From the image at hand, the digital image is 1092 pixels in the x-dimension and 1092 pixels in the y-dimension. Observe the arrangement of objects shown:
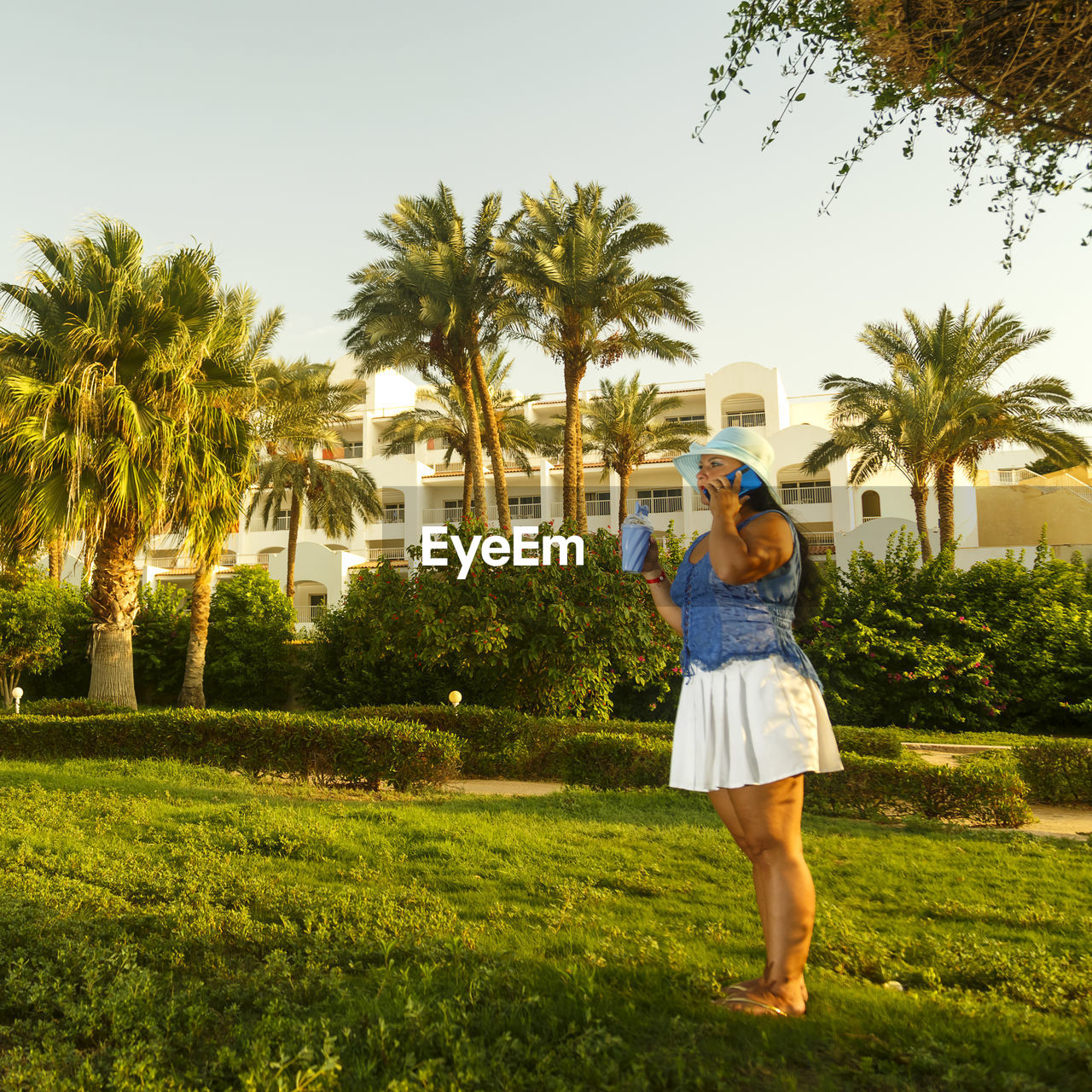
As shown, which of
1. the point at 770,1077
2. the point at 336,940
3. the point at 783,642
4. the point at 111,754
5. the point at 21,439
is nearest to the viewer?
the point at 770,1077

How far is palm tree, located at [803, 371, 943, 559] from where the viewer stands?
24516mm

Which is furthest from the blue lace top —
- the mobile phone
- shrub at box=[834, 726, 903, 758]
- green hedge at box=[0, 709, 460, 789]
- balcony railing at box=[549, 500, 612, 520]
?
balcony railing at box=[549, 500, 612, 520]

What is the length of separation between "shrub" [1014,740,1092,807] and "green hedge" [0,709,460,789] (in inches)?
263

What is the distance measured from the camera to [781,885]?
280cm

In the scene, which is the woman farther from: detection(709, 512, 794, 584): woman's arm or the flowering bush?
the flowering bush

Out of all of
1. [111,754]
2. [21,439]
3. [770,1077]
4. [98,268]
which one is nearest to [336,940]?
[770,1077]

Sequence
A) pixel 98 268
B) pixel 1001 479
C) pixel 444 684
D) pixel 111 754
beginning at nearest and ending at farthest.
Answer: pixel 111 754 → pixel 98 268 → pixel 444 684 → pixel 1001 479

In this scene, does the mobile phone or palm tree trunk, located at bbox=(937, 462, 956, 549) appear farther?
palm tree trunk, located at bbox=(937, 462, 956, 549)

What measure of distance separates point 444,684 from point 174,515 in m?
8.93

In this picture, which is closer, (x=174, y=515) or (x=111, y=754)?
(x=111, y=754)

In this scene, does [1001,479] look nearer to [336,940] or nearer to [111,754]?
[111,754]

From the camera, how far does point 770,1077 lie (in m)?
2.43

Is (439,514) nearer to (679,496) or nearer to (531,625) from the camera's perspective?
(679,496)

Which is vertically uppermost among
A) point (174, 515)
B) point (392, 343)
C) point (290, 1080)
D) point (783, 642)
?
point (392, 343)
